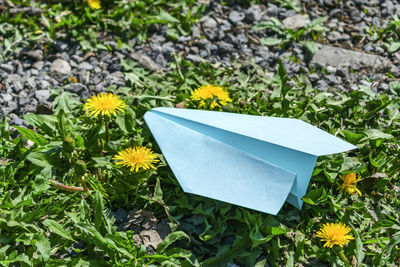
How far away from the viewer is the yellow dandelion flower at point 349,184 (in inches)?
104

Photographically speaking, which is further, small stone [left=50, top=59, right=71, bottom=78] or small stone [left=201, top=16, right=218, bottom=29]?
small stone [left=201, top=16, right=218, bottom=29]

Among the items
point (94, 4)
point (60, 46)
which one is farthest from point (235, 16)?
point (60, 46)

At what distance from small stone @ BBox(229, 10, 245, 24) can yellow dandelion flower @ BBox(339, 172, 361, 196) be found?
2011mm

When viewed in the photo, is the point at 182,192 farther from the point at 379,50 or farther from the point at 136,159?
the point at 379,50

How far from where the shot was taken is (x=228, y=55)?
3.80 m

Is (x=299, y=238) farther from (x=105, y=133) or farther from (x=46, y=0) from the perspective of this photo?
(x=46, y=0)

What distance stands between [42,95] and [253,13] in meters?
2.03

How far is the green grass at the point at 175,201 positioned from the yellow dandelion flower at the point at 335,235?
2.4 inches

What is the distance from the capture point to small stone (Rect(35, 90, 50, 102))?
3.38 meters

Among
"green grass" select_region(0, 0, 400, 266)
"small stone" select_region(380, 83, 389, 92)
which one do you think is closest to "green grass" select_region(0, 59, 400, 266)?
"green grass" select_region(0, 0, 400, 266)

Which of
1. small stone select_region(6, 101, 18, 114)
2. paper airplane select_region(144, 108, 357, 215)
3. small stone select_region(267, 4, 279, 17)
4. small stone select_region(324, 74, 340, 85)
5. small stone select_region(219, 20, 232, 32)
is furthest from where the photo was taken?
small stone select_region(267, 4, 279, 17)

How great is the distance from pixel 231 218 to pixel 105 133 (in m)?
0.99

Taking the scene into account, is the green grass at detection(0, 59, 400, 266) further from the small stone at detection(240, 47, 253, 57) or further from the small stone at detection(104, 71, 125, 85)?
the small stone at detection(240, 47, 253, 57)

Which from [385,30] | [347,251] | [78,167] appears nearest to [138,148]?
[78,167]
